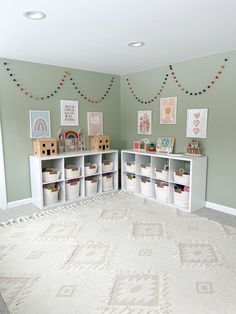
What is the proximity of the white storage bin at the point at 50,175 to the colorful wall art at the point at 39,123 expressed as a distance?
561mm

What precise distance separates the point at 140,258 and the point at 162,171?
1.69 meters

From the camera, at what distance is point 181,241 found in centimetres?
257

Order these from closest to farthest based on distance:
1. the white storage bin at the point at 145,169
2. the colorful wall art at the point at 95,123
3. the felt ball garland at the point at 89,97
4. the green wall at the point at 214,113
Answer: the green wall at the point at 214,113
the white storage bin at the point at 145,169
the felt ball garland at the point at 89,97
the colorful wall art at the point at 95,123

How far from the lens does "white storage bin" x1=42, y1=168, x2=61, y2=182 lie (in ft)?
11.7

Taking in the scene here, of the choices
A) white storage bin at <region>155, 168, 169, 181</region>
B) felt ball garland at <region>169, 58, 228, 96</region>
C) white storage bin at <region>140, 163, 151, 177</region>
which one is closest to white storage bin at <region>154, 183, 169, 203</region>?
white storage bin at <region>155, 168, 169, 181</region>

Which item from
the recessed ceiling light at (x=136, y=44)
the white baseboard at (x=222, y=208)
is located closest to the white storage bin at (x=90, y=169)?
the white baseboard at (x=222, y=208)

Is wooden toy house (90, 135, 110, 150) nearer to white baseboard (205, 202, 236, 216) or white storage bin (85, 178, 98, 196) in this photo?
white storage bin (85, 178, 98, 196)

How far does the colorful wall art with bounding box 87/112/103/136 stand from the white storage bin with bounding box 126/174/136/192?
94 centimetres

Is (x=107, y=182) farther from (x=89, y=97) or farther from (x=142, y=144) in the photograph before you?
(x=89, y=97)

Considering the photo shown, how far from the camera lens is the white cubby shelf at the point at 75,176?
140 inches

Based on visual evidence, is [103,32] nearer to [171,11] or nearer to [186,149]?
[171,11]

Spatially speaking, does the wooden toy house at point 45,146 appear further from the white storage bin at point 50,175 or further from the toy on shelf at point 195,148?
the toy on shelf at point 195,148

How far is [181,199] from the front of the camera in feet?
11.4

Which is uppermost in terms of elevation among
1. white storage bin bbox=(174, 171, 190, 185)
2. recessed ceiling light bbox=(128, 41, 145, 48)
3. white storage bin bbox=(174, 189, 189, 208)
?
recessed ceiling light bbox=(128, 41, 145, 48)
